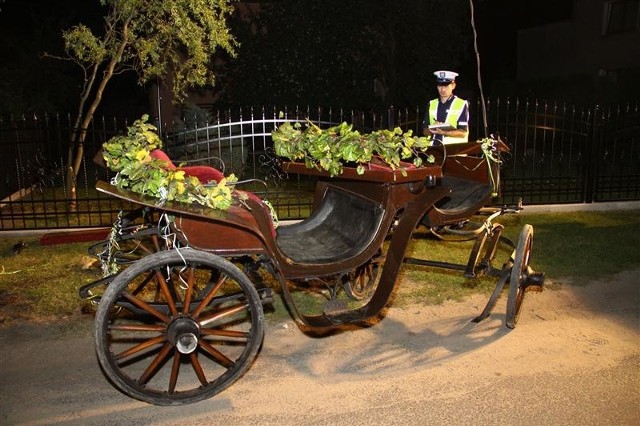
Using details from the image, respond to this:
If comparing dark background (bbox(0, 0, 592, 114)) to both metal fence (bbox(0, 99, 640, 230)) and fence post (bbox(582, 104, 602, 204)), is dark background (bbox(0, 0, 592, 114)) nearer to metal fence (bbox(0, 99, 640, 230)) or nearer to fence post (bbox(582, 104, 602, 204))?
metal fence (bbox(0, 99, 640, 230))

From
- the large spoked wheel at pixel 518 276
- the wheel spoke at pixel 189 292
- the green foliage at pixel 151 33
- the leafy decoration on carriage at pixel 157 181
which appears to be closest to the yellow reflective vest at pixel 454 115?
the large spoked wheel at pixel 518 276

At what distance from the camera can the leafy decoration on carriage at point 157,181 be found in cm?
344

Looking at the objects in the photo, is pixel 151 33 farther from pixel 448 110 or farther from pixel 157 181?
pixel 157 181

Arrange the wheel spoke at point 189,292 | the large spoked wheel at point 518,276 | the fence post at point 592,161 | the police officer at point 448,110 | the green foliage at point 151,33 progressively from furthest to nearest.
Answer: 1. the fence post at point 592,161
2. the green foliage at point 151,33
3. the police officer at point 448,110
4. the large spoked wheel at point 518,276
5. the wheel spoke at point 189,292

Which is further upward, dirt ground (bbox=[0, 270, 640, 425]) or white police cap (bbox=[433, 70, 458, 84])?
white police cap (bbox=[433, 70, 458, 84])

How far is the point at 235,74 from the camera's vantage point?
16094mm

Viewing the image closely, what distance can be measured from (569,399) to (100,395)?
10.4ft

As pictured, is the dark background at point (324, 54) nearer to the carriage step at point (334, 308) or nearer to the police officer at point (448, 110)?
the police officer at point (448, 110)

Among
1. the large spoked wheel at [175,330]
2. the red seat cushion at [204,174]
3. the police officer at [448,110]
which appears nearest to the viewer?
the large spoked wheel at [175,330]

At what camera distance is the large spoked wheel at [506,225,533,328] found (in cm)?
461

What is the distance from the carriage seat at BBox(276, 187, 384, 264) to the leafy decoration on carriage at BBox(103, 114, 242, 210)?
2.59 ft

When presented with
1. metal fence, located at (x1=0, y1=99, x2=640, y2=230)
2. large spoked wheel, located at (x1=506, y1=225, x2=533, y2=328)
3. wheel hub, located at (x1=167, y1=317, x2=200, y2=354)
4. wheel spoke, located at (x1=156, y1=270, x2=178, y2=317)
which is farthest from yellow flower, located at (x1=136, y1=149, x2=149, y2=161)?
metal fence, located at (x1=0, y1=99, x2=640, y2=230)

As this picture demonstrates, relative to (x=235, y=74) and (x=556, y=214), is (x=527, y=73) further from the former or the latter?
(x=556, y=214)

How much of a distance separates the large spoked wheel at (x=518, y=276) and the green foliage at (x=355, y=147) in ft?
4.18
